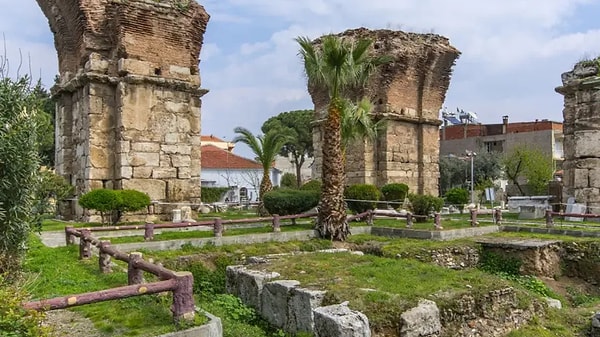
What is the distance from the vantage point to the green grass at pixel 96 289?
5.18 meters

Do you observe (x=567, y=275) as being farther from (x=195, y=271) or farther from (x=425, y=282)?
(x=195, y=271)

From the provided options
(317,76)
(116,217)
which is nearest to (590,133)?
(317,76)

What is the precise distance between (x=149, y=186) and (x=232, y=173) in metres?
27.4

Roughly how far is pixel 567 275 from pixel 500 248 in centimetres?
156

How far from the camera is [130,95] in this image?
50.5 ft

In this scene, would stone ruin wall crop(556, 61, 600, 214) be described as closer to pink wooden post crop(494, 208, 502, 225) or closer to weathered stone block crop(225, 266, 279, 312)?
pink wooden post crop(494, 208, 502, 225)

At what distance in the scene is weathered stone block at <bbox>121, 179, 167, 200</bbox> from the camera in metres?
15.1

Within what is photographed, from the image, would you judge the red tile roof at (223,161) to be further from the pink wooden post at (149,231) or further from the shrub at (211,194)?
the pink wooden post at (149,231)

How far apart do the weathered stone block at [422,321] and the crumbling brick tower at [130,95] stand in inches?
433

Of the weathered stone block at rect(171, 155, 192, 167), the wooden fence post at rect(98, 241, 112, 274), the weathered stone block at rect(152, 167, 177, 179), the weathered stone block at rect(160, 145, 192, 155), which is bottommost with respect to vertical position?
the wooden fence post at rect(98, 241, 112, 274)

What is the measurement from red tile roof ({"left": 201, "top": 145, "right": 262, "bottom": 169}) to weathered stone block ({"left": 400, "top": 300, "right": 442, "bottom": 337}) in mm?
36229

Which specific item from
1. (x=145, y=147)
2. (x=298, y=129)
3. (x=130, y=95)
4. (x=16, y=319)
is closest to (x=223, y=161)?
(x=298, y=129)

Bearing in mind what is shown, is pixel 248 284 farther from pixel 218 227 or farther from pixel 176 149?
pixel 176 149

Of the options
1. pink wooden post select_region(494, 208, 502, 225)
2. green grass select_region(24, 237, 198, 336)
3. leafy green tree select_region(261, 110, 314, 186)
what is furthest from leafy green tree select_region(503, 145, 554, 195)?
green grass select_region(24, 237, 198, 336)
